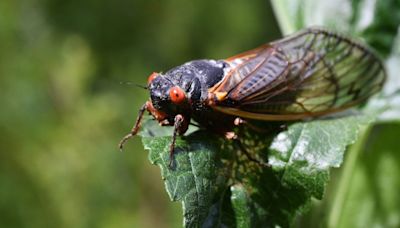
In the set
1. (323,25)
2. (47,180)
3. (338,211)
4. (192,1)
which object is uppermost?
(192,1)

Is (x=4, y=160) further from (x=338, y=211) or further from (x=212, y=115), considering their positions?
(x=338, y=211)

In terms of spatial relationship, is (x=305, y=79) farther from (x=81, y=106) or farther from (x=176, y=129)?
(x=81, y=106)

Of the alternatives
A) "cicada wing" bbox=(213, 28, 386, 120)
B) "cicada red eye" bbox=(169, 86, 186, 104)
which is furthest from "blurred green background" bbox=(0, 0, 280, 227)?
"cicada red eye" bbox=(169, 86, 186, 104)

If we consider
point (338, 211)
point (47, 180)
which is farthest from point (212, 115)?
point (47, 180)

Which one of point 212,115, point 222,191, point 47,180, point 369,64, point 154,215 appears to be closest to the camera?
point 222,191

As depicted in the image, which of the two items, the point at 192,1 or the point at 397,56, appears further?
the point at 192,1

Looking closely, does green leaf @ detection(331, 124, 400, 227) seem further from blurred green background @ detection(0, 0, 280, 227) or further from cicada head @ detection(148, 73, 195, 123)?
blurred green background @ detection(0, 0, 280, 227)
